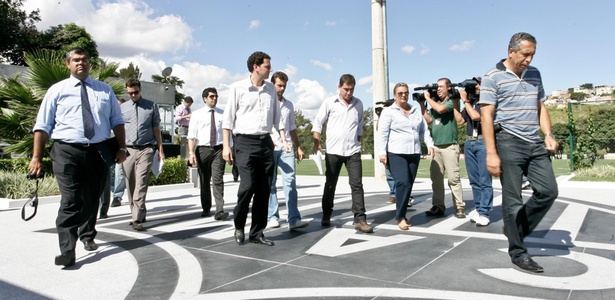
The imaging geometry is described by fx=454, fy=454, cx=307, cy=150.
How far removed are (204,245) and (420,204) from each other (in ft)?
13.8

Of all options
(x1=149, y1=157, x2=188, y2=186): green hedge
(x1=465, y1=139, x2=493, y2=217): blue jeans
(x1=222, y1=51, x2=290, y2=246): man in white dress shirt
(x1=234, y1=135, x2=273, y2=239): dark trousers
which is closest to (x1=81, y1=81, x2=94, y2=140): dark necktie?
(x1=222, y1=51, x2=290, y2=246): man in white dress shirt

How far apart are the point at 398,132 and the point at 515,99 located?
6.31 ft

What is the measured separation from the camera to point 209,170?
22.2 feet

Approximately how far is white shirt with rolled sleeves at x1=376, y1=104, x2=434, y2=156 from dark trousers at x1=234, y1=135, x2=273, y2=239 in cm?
148

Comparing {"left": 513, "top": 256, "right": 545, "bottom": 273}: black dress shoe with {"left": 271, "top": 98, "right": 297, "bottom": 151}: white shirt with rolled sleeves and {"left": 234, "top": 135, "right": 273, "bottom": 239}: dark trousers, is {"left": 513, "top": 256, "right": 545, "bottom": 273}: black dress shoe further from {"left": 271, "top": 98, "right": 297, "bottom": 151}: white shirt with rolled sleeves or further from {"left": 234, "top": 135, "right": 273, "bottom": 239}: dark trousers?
{"left": 271, "top": 98, "right": 297, "bottom": 151}: white shirt with rolled sleeves

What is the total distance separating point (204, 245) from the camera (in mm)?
4621

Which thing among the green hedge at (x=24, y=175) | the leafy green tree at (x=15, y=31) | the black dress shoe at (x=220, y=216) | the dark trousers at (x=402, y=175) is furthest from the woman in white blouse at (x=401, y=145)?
the leafy green tree at (x=15, y=31)

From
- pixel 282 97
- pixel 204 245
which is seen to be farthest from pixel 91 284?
pixel 282 97

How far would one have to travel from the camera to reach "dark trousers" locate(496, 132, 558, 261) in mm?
3527

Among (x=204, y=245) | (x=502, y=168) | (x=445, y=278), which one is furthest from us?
(x=204, y=245)

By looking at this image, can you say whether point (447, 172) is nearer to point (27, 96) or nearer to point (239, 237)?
point (239, 237)

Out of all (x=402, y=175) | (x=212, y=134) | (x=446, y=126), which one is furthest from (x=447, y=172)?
→ (x=212, y=134)

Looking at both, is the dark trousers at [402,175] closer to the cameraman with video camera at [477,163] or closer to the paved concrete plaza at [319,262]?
the paved concrete plaza at [319,262]

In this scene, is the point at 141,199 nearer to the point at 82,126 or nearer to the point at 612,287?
the point at 82,126
